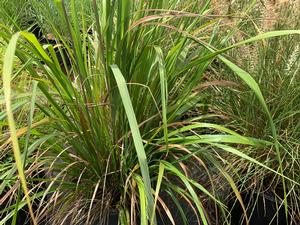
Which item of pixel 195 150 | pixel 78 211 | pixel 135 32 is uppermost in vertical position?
pixel 135 32

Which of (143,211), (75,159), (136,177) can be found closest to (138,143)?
(143,211)

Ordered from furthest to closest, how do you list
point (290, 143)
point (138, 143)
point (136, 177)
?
point (290, 143) → point (136, 177) → point (138, 143)

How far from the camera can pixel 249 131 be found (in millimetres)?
1427

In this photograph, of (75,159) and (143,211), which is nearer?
(143,211)

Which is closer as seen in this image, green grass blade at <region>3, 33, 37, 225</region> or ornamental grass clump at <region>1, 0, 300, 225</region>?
green grass blade at <region>3, 33, 37, 225</region>

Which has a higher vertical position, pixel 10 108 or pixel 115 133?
pixel 10 108

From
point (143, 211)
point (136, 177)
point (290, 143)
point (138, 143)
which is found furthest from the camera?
point (290, 143)

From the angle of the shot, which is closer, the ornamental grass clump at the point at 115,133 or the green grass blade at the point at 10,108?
the green grass blade at the point at 10,108

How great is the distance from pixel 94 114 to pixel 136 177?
19cm

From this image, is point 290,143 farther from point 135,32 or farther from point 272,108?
point 135,32

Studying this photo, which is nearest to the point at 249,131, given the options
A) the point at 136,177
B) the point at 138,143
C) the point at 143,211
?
the point at 136,177

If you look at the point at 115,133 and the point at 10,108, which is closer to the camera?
the point at 10,108

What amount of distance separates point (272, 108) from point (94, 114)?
58 cm

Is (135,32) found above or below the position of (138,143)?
above
